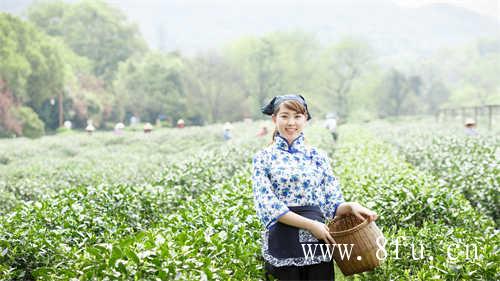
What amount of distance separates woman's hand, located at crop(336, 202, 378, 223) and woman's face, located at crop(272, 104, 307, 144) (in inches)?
19.9

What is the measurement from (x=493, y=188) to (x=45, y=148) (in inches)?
484

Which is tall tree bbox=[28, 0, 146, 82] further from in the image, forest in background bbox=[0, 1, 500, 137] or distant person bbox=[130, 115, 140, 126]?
distant person bbox=[130, 115, 140, 126]

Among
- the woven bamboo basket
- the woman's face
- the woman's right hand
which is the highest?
the woman's face

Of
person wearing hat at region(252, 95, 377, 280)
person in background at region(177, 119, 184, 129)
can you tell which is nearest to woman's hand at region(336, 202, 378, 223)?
person wearing hat at region(252, 95, 377, 280)

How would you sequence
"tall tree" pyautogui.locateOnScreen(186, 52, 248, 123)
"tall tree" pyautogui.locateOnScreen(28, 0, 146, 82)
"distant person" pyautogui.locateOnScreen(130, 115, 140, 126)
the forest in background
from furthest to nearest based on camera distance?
"tall tree" pyautogui.locateOnScreen(186, 52, 248, 123), "distant person" pyautogui.locateOnScreen(130, 115, 140, 126), "tall tree" pyautogui.locateOnScreen(28, 0, 146, 82), the forest in background

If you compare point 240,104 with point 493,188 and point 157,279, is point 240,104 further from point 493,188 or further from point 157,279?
point 157,279

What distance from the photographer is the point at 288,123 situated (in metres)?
2.78

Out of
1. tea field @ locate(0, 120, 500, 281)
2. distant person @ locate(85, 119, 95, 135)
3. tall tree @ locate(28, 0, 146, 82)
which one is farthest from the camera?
tall tree @ locate(28, 0, 146, 82)

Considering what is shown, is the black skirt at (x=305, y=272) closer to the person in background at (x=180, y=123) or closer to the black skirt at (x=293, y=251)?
the black skirt at (x=293, y=251)

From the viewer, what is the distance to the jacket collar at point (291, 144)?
9.18 feet

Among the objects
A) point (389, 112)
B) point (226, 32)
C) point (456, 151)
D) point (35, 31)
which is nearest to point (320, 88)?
point (389, 112)

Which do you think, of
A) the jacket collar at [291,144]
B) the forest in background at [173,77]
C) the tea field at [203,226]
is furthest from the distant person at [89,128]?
the jacket collar at [291,144]

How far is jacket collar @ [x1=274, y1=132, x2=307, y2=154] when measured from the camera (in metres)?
2.80

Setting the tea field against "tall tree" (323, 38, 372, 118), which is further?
"tall tree" (323, 38, 372, 118)
